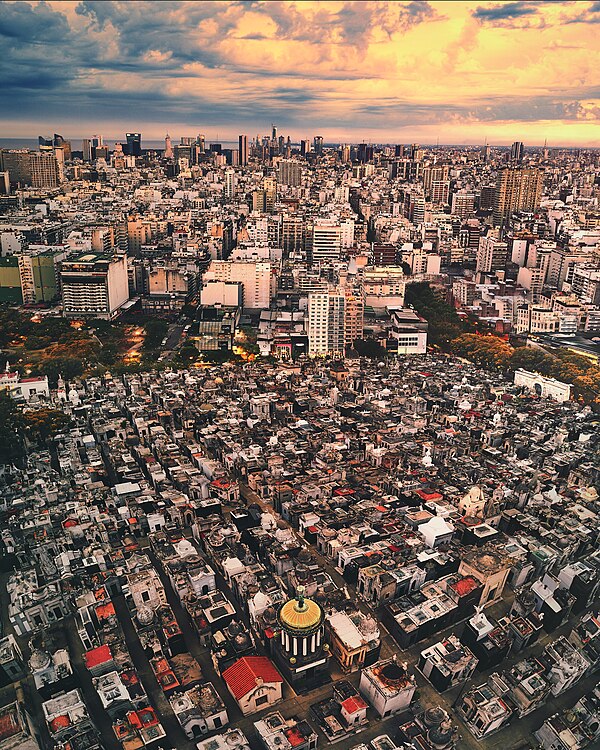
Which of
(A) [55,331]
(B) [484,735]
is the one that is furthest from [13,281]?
(B) [484,735]

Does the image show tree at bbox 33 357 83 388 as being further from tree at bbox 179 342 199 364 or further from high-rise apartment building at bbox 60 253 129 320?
high-rise apartment building at bbox 60 253 129 320

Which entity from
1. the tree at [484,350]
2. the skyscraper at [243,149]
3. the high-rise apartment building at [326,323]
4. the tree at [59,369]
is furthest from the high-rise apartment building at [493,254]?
the skyscraper at [243,149]

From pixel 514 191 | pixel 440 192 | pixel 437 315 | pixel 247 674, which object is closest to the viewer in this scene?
pixel 247 674

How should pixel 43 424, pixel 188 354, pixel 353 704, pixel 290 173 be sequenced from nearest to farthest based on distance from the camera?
pixel 353 704, pixel 43 424, pixel 188 354, pixel 290 173

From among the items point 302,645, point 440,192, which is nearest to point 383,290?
point 302,645

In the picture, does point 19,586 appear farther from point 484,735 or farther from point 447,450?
point 447,450

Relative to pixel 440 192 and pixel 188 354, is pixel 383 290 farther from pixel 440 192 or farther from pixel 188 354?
pixel 440 192

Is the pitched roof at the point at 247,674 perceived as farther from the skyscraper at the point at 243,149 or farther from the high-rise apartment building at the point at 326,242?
the skyscraper at the point at 243,149
